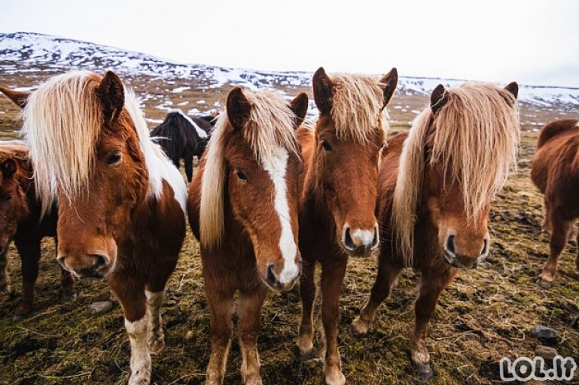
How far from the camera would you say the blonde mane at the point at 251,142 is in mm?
1839

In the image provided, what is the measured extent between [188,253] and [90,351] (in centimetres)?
210

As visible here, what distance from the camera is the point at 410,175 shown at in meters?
2.49

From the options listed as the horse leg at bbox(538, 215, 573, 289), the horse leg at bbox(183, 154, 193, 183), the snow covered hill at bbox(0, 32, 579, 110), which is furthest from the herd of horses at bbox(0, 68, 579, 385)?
the snow covered hill at bbox(0, 32, 579, 110)

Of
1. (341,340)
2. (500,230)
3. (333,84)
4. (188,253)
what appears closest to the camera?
(333,84)

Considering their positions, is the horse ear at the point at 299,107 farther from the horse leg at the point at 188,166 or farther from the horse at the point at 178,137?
the horse leg at the point at 188,166

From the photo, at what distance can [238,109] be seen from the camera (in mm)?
1926

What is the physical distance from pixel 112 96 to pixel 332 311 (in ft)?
7.81

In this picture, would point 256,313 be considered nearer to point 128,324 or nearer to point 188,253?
point 128,324

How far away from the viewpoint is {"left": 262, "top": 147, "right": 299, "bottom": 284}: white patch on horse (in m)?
1.65

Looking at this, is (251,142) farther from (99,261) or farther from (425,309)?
(425,309)

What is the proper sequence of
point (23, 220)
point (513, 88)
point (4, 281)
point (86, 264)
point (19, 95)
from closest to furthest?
point (86, 264)
point (19, 95)
point (513, 88)
point (23, 220)
point (4, 281)

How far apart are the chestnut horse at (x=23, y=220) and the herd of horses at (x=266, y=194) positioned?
0.04 m

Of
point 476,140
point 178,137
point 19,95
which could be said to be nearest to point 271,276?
point 476,140

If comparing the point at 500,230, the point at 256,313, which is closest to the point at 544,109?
the point at 500,230
